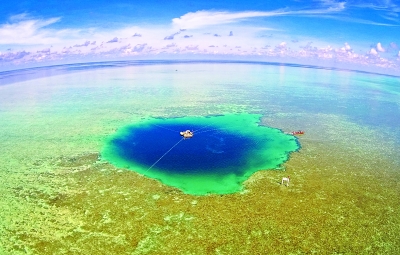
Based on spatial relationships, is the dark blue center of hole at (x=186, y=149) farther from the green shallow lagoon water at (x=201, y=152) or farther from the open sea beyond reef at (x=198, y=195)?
Result: the open sea beyond reef at (x=198, y=195)

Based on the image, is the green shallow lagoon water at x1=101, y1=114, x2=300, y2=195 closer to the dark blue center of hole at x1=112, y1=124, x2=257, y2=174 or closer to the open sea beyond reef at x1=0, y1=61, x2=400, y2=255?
the dark blue center of hole at x1=112, y1=124, x2=257, y2=174

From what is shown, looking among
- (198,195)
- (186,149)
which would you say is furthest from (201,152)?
(198,195)

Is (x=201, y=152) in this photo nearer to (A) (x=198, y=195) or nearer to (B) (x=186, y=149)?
(B) (x=186, y=149)

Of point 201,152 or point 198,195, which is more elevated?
point 201,152

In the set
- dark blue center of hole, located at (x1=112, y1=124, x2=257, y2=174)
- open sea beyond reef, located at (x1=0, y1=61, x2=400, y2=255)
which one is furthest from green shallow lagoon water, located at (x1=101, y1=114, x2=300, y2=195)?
open sea beyond reef, located at (x1=0, y1=61, x2=400, y2=255)

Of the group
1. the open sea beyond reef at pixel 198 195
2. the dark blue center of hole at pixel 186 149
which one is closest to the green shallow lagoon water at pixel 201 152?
the dark blue center of hole at pixel 186 149

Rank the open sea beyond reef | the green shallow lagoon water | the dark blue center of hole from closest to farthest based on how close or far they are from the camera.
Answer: the open sea beyond reef < the green shallow lagoon water < the dark blue center of hole

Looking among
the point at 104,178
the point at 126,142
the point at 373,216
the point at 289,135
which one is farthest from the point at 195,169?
the point at 289,135

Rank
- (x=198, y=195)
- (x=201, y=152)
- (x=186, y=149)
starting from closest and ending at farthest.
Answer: (x=198, y=195), (x=201, y=152), (x=186, y=149)
